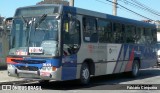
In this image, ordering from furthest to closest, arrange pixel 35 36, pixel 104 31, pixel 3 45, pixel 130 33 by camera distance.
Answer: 1. pixel 3 45
2. pixel 130 33
3. pixel 104 31
4. pixel 35 36

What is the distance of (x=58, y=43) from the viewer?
14.1 m

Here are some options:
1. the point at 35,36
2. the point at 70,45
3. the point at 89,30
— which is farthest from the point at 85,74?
the point at 35,36

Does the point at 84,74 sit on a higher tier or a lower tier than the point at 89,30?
lower

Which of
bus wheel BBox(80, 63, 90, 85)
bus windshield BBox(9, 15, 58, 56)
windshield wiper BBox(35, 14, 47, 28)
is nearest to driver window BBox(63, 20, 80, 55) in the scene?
bus windshield BBox(9, 15, 58, 56)

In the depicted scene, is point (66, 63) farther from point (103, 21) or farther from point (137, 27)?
point (137, 27)

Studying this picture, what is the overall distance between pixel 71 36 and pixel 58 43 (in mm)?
981

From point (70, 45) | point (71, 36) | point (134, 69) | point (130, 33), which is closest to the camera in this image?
point (70, 45)

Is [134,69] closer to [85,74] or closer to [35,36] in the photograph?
[85,74]

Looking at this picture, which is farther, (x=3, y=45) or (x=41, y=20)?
(x=3, y=45)

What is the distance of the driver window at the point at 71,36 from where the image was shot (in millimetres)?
14492

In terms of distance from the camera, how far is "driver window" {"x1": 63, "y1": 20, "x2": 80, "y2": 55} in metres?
14.5

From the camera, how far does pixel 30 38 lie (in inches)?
574

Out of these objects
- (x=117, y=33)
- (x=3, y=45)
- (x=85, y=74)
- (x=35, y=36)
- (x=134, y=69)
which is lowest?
(x=134, y=69)

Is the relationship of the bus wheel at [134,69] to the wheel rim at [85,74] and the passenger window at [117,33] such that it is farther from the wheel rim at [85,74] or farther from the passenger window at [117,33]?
the wheel rim at [85,74]
